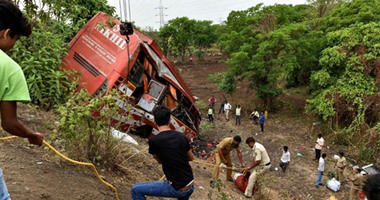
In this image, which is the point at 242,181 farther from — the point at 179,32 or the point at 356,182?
the point at 179,32

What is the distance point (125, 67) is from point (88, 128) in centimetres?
303

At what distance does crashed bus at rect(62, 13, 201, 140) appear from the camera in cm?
690

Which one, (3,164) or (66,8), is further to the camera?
(66,8)

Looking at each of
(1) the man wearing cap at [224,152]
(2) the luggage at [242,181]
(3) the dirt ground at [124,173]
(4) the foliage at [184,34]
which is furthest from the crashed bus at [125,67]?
(4) the foliage at [184,34]

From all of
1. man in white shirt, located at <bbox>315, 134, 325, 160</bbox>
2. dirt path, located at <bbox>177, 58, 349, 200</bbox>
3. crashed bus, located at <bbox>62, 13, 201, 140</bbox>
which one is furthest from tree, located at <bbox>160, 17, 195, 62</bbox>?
crashed bus, located at <bbox>62, 13, 201, 140</bbox>

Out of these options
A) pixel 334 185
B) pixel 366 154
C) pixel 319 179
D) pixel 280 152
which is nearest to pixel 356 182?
pixel 334 185

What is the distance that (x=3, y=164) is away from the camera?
366 centimetres

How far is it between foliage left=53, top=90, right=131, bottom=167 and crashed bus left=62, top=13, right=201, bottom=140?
99.1 inches

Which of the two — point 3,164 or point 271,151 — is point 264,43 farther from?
point 3,164

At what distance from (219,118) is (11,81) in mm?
14381

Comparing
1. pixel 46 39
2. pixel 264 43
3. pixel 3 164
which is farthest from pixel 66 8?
pixel 264 43

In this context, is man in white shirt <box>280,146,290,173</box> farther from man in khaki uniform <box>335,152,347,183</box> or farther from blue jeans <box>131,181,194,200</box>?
blue jeans <box>131,181,194,200</box>

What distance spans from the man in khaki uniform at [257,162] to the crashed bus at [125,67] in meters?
2.38

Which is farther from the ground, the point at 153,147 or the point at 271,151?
the point at 153,147
